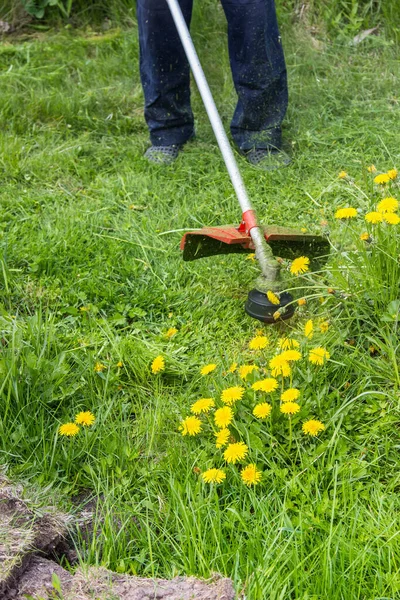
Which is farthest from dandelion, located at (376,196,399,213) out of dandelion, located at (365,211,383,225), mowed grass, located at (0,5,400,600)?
mowed grass, located at (0,5,400,600)

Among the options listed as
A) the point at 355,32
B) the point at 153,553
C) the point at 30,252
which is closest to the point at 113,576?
the point at 153,553

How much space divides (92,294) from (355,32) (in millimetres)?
2925

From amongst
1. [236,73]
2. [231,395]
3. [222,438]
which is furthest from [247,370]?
[236,73]

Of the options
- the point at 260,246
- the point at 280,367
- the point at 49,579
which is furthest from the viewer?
the point at 260,246

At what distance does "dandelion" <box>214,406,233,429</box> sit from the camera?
2191 millimetres

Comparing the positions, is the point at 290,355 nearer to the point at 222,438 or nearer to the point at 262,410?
the point at 262,410

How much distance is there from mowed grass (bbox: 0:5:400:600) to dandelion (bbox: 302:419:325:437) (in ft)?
0.17

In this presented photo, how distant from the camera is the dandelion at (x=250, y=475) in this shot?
211 cm

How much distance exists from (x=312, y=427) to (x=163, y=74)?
259 centimetres

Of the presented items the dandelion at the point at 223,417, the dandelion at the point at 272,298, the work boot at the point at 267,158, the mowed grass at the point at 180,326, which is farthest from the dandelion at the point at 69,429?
the work boot at the point at 267,158

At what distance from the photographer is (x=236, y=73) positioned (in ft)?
13.4

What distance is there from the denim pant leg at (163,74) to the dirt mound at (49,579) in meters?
2.71

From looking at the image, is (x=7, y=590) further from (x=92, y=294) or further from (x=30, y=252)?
(x=30, y=252)

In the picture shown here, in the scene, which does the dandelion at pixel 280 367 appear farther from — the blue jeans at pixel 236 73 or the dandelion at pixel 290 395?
the blue jeans at pixel 236 73
